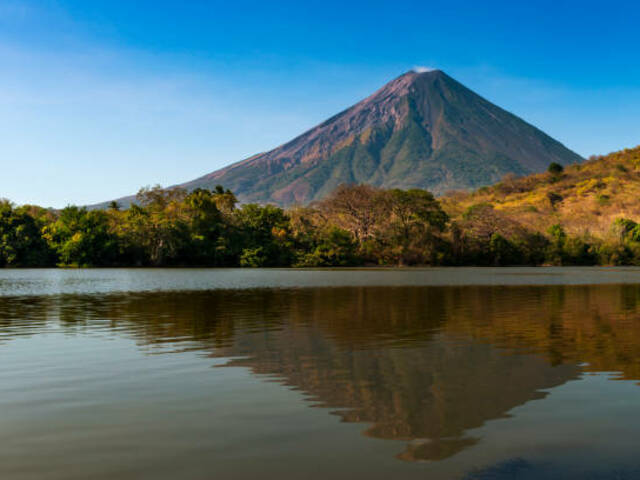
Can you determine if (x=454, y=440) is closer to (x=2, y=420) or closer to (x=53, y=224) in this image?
(x=2, y=420)

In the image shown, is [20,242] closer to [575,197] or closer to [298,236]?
[298,236]

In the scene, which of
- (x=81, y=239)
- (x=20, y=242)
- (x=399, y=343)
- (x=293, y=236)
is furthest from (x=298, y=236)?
(x=399, y=343)

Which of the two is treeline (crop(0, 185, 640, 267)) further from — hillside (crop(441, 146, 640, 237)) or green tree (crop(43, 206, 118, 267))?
hillside (crop(441, 146, 640, 237))

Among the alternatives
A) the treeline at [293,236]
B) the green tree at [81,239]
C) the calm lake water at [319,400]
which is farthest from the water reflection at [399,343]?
the treeline at [293,236]

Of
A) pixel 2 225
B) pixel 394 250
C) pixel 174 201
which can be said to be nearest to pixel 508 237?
pixel 394 250

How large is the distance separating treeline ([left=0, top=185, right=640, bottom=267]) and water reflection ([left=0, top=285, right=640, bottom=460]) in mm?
45102

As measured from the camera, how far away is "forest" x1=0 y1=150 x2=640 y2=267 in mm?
64812

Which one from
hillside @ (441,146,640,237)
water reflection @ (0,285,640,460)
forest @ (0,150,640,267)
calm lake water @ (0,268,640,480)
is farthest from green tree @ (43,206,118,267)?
calm lake water @ (0,268,640,480)

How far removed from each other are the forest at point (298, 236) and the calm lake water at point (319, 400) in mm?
53087

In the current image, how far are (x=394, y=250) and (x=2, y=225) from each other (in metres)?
46.5

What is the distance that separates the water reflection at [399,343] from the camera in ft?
21.3

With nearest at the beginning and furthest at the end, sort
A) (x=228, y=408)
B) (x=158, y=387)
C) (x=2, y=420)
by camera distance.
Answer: (x=2, y=420), (x=228, y=408), (x=158, y=387)

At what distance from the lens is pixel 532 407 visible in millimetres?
6500

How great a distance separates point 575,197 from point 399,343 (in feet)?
336
